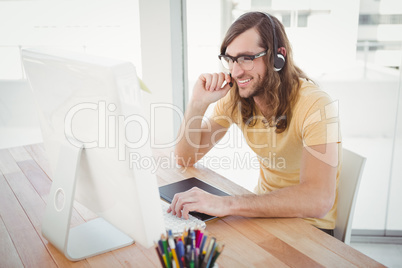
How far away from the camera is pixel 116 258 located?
3.03 feet

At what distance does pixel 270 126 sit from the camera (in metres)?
1.48

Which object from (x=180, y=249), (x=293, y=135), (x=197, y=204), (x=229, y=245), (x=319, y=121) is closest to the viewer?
(x=180, y=249)

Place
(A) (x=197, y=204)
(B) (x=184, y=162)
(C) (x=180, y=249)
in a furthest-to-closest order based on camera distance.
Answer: (B) (x=184, y=162), (A) (x=197, y=204), (C) (x=180, y=249)

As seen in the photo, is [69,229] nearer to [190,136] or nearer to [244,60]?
[190,136]

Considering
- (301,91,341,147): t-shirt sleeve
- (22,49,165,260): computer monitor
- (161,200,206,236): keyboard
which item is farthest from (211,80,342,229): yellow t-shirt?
(22,49,165,260): computer monitor

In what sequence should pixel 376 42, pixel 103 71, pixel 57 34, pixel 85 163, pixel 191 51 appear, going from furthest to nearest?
pixel 57 34 < pixel 191 51 < pixel 376 42 < pixel 85 163 < pixel 103 71

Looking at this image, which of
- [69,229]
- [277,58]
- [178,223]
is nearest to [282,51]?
[277,58]

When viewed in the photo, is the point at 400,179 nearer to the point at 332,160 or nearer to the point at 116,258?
the point at 332,160

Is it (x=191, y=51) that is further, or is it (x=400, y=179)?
(x=191, y=51)

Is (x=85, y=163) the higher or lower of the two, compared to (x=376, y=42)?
lower

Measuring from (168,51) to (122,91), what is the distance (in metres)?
1.63

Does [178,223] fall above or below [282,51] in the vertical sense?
below

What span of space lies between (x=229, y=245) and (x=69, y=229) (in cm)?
41

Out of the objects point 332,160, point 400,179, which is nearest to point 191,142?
point 332,160
